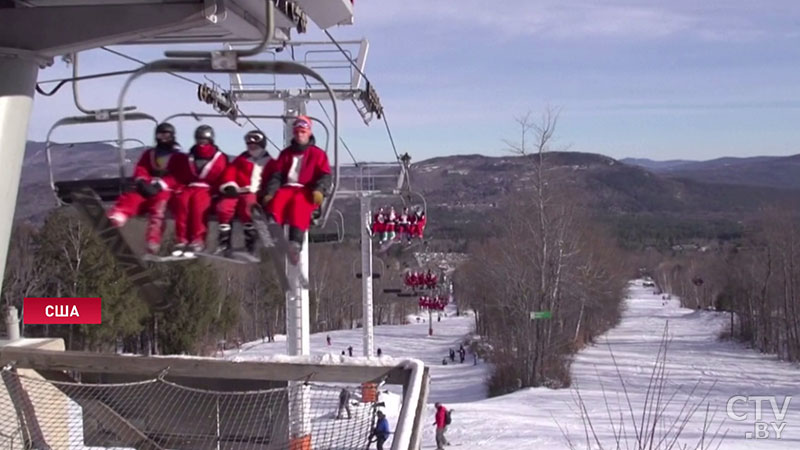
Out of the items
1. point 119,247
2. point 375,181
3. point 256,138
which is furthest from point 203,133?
point 375,181

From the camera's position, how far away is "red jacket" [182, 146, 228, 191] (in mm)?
4845

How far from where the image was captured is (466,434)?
2005cm

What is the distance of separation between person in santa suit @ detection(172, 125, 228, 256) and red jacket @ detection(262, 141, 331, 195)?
0.31 meters

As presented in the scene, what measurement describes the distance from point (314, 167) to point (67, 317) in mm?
14639

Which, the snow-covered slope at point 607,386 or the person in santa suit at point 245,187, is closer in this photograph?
the person in santa suit at point 245,187

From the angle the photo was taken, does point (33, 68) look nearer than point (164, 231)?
No

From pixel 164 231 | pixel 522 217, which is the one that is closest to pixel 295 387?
pixel 164 231

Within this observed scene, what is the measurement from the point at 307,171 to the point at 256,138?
0.42 m

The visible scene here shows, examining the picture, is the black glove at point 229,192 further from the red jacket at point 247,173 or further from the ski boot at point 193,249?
the ski boot at point 193,249

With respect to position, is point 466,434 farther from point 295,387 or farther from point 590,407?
point 295,387

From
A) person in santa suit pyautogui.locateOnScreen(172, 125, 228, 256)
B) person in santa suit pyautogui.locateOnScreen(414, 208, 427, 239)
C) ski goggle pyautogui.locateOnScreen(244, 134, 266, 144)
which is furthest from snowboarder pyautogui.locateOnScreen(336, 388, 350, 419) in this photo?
person in santa suit pyautogui.locateOnScreen(414, 208, 427, 239)

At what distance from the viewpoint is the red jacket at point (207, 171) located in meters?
4.84

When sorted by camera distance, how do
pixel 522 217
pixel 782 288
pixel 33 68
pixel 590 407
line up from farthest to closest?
pixel 782 288
pixel 522 217
pixel 590 407
pixel 33 68

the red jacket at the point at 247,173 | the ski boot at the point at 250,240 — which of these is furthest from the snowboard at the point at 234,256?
the red jacket at the point at 247,173
